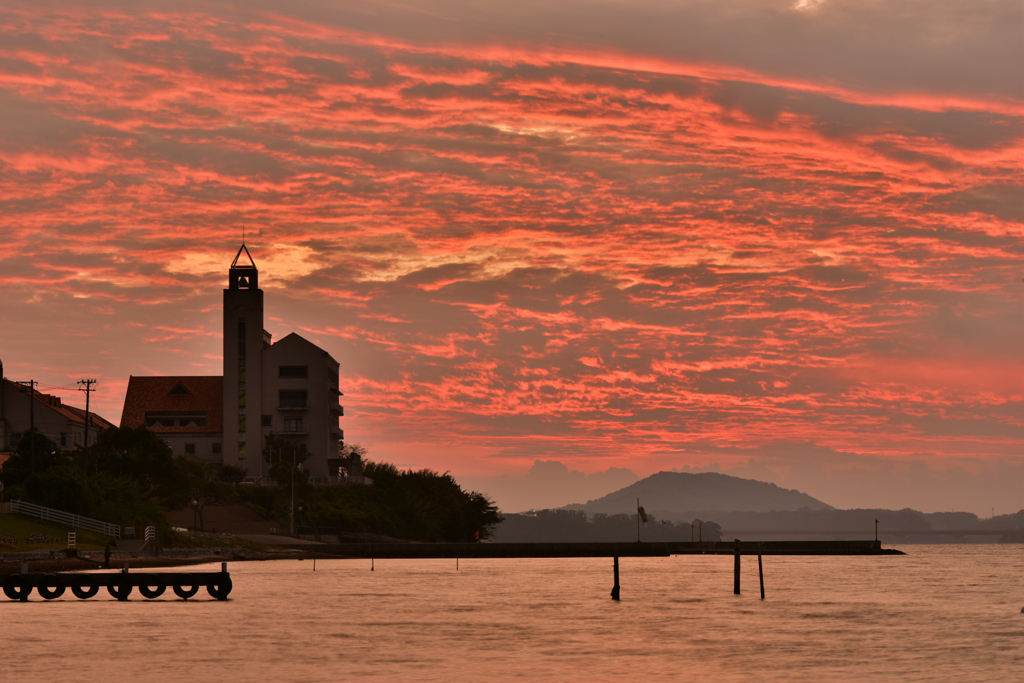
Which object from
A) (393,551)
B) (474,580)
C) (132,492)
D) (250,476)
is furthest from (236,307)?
(474,580)

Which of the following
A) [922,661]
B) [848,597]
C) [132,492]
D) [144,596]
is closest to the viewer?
[922,661]

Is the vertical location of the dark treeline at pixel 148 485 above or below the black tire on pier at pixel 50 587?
above

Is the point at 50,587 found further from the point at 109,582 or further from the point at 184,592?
the point at 109,582

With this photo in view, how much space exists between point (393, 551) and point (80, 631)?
433 ft

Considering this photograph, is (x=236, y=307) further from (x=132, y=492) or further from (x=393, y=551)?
(x=132, y=492)

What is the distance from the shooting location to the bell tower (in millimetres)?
197875

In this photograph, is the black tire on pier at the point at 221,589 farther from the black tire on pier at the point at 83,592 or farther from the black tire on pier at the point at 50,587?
the black tire on pier at the point at 50,587

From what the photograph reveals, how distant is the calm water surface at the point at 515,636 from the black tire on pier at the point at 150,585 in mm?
1243

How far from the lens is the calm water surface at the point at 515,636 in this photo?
39.5 m

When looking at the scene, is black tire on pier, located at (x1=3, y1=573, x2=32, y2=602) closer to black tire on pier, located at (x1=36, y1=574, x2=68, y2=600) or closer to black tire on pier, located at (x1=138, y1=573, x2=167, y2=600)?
black tire on pier, located at (x1=36, y1=574, x2=68, y2=600)

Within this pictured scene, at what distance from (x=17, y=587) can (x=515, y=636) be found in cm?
3187

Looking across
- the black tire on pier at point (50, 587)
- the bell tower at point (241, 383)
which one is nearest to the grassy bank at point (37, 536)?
the black tire on pier at point (50, 587)

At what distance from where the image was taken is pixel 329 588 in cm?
9169

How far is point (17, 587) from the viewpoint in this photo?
66438mm
